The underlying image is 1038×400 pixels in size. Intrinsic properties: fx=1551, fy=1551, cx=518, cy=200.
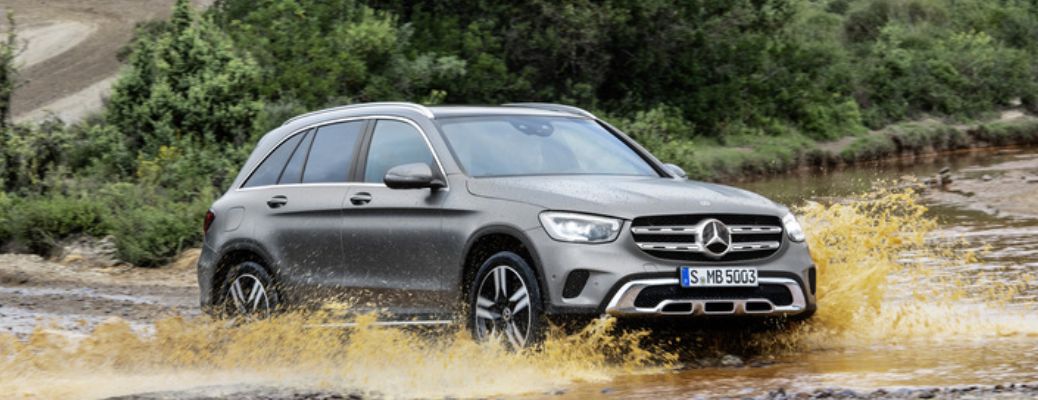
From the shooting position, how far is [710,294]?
7.84 m

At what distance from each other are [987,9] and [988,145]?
39.0ft

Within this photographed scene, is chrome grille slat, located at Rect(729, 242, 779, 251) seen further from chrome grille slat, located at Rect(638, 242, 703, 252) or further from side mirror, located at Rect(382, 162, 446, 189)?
side mirror, located at Rect(382, 162, 446, 189)

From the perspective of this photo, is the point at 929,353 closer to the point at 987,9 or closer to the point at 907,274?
the point at 907,274

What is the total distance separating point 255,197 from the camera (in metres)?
9.90

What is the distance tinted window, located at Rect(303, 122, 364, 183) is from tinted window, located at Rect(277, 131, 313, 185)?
5 cm

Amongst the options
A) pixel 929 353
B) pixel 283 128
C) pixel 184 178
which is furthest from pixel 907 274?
pixel 184 178

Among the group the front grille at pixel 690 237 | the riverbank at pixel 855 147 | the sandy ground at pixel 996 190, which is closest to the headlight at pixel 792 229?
the front grille at pixel 690 237

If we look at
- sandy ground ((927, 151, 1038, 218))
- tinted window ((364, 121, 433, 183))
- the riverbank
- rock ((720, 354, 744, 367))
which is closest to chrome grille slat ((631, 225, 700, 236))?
rock ((720, 354, 744, 367))

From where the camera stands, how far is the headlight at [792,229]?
8.37 m

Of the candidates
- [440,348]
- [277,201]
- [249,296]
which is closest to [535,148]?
[440,348]

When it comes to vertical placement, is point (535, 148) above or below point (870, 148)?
above

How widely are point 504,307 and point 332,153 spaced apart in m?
2.00

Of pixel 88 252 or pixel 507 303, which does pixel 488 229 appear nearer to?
pixel 507 303

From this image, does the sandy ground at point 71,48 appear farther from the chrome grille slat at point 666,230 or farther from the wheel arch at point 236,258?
the chrome grille slat at point 666,230
